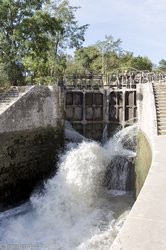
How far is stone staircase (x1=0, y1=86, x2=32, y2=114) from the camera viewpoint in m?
10.7

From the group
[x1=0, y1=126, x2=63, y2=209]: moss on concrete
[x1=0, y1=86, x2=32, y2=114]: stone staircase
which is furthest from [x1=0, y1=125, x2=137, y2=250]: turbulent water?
[x1=0, y1=86, x2=32, y2=114]: stone staircase

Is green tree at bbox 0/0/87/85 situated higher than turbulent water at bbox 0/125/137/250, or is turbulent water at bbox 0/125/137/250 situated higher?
green tree at bbox 0/0/87/85

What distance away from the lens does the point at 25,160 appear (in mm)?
11234

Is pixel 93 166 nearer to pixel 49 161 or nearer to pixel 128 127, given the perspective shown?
pixel 49 161

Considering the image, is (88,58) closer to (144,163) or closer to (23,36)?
(23,36)

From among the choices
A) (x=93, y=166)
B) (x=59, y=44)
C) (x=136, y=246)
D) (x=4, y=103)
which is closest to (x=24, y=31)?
(x=4, y=103)

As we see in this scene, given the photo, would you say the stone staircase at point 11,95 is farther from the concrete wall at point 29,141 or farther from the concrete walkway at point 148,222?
the concrete walkway at point 148,222

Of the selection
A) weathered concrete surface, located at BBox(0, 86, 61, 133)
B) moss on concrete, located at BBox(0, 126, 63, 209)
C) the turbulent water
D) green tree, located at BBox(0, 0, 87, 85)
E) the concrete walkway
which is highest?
green tree, located at BBox(0, 0, 87, 85)

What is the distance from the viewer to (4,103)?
35.7ft

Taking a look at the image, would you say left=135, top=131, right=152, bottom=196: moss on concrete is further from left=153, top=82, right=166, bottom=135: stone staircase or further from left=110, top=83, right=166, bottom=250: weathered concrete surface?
left=110, top=83, right=166, bottom=250: weathered concrete surface

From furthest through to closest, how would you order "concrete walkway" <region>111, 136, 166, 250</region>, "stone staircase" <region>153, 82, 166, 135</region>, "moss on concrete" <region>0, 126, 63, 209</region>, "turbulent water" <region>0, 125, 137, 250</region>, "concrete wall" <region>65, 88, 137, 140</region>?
"concrete wall" <region>65, 88, 137, 140</region>
"moss on concrete" <region>0, 126, 63, 209</region>
"stone staircase" <region>153, 82, 166, 135</region>
"turbulent water" <region>0, 125, 137, 250</region>
"concrete walkway" <region>111, 136, 166, 250</region>

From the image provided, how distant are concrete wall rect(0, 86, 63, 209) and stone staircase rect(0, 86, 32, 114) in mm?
190

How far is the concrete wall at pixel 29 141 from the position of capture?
10391mm

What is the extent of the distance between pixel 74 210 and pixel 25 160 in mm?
2772
